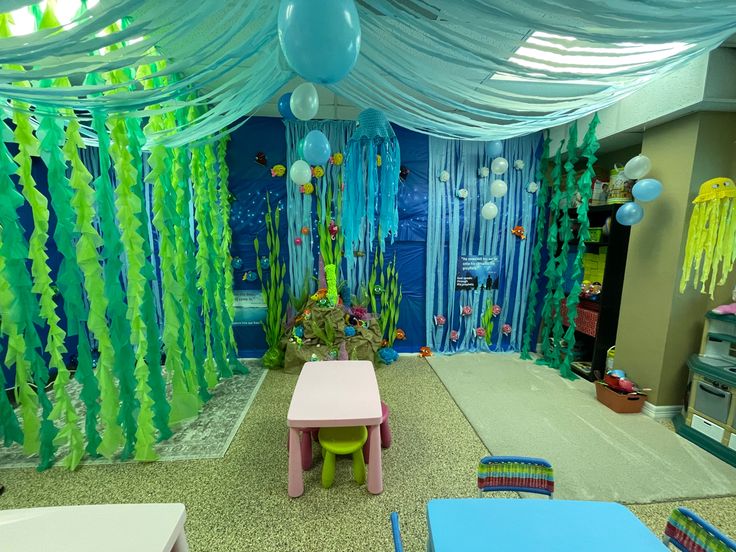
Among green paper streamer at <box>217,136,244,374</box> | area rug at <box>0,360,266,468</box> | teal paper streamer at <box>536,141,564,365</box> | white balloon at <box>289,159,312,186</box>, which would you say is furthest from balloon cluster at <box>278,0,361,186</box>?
teal paper streamer at <box>536,141,564,365</box>

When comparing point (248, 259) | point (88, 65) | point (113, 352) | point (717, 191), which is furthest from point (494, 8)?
point (248, 259)

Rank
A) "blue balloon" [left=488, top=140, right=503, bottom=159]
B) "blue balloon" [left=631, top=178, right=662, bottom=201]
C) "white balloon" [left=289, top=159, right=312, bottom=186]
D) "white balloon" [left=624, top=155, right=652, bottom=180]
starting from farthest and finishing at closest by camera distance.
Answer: "blue balloon" [left=488, top=140, right=503, bottom=159]
"white balloon" [left=289, top=159, right=312, bottom=186]
"white balloon" [left=624, top=155, right=652, bottom=180]
"blue balloon" [left=631, top=178, right=662, bottom=201]

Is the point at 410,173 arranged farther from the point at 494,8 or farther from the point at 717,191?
the point at 494,8

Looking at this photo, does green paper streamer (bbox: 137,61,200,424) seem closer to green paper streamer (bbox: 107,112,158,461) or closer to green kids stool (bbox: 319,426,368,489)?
green paper streamer (bbox: 107,112,158,461)

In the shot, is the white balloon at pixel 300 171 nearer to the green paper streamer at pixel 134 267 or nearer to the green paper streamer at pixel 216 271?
the green paper streamer at pixel 216 271

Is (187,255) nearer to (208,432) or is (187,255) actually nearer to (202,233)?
(202,233)

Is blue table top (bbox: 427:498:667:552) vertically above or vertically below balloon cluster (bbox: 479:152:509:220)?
below

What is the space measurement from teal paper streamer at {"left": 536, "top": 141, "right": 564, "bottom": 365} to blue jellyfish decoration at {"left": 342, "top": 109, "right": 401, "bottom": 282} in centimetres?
213

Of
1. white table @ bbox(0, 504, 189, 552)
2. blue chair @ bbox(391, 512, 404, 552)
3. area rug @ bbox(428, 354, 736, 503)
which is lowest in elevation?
area rug @ bbox(428, 354, 736, 503)

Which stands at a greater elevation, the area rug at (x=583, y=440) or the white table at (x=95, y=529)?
the white table at (x=95, y=529)

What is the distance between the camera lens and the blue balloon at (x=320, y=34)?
754 millimetres

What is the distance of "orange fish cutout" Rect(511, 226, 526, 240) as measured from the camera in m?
3.95

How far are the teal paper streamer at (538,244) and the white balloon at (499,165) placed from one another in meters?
0.53

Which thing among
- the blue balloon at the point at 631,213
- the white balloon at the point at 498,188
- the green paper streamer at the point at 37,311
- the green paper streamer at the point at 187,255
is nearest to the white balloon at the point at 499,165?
the white balloon at the point at 498,188
